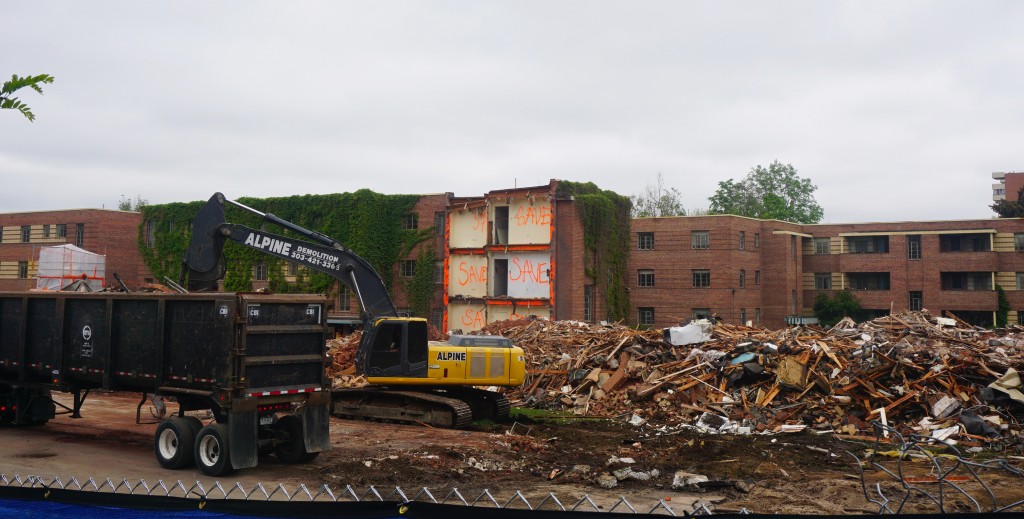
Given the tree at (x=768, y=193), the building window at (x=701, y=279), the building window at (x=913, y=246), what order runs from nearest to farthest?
1. the building window at (x=701, y=279)
2. the building window at (x=913, y=246)
3. the tree at (x=768, y=193)

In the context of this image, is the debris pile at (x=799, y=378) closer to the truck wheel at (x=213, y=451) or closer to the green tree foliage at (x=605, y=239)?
the truck wheel at (x=213, y=451)

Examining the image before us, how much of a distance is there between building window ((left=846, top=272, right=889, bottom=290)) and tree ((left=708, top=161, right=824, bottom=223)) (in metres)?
34.7

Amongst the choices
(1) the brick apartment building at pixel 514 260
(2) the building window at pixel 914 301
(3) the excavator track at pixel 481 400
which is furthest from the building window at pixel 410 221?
(2) the building window at pixel 914 301

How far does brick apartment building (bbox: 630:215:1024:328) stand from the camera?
5262cm

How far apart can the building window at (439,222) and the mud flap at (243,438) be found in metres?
34.7

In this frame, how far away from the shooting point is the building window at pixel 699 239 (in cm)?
5266

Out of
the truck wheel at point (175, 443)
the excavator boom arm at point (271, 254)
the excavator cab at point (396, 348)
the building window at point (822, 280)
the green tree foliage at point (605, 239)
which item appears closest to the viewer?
the truck wheel at point (175, 443)

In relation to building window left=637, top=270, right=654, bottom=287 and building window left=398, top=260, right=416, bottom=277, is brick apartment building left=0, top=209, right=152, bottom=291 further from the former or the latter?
building window left=637, top=270, right=654, bottom=287

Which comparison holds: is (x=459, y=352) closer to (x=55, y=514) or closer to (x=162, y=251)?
(x=55, y=514)

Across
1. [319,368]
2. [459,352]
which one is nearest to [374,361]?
[459,352]

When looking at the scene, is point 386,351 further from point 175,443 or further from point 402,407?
point 175,443

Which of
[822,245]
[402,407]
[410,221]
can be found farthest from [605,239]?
[402,407]

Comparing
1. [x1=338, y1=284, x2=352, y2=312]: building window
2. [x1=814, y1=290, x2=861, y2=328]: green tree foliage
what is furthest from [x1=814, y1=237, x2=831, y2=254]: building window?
[x1=338, y1=284, x2=352, y2=312]: building window

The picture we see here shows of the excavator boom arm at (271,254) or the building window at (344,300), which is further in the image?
the building window at (344,300)
